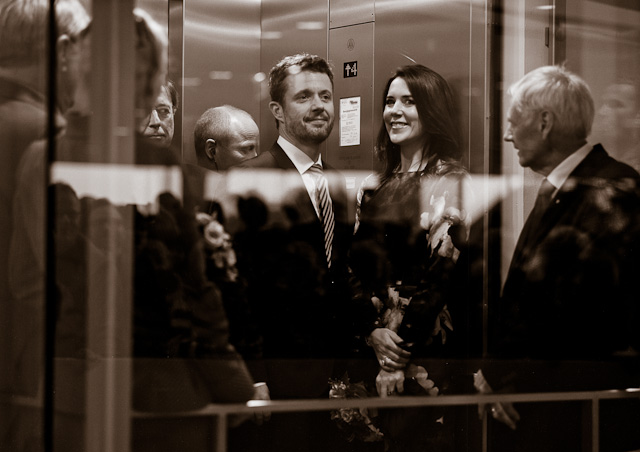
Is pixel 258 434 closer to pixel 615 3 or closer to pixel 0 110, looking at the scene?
pixel 0 110

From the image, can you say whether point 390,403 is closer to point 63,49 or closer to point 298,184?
point 298,184

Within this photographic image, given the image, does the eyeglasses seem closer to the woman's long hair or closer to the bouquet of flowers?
the woman's long hair

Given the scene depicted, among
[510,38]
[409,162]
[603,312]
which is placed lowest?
[603,312]

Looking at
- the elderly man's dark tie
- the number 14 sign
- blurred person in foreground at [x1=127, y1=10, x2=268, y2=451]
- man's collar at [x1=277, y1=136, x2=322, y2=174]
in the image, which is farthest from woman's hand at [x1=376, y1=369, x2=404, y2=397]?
the number 14 sign

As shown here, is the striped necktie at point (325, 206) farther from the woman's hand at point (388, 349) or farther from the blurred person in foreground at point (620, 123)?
the blurred person in foreground at point (620, 123)

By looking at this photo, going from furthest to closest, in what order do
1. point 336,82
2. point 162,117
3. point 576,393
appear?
point 576,393, point 336,82, point 162,117

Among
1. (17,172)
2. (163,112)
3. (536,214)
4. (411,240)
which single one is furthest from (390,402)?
(17,172)

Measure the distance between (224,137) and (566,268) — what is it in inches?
40.4

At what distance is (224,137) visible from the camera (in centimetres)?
223

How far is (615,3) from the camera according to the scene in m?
2.64

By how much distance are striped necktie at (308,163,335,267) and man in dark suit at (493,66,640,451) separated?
521 millimetres

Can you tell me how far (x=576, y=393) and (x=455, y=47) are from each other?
1.02 metres

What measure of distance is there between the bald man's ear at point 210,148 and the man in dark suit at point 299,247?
92 millimetres

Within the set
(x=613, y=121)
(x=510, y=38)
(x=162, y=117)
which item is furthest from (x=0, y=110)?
(x=613, y=121)
